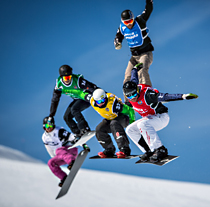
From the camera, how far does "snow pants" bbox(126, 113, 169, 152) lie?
7113mm

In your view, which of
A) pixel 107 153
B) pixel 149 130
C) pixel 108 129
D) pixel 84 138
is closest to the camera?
pixel 149 130

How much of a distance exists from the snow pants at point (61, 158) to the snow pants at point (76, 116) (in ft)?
3.07

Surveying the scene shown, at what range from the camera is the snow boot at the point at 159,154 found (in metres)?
6.98

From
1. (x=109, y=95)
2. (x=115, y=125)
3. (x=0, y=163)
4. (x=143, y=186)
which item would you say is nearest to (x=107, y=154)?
(x=115, y=125)

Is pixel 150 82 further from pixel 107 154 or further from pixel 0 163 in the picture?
pixel 0 163

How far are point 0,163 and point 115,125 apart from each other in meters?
8.65

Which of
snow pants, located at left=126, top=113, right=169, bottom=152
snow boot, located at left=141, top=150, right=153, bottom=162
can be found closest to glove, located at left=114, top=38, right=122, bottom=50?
snow pants, located at left=126, top=113, right=169, bottom=152

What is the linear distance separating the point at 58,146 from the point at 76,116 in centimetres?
103

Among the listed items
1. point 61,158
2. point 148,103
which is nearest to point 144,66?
point 148,103

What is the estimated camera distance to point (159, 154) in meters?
7.01

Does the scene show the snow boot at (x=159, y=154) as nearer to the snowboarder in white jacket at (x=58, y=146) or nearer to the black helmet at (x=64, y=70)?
the snowboarder in white jacket at (x=58, y=146)

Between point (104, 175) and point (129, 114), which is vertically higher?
point (129, 114)

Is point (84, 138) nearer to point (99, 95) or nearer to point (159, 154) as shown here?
point (99, 95)

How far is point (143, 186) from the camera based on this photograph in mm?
11016
